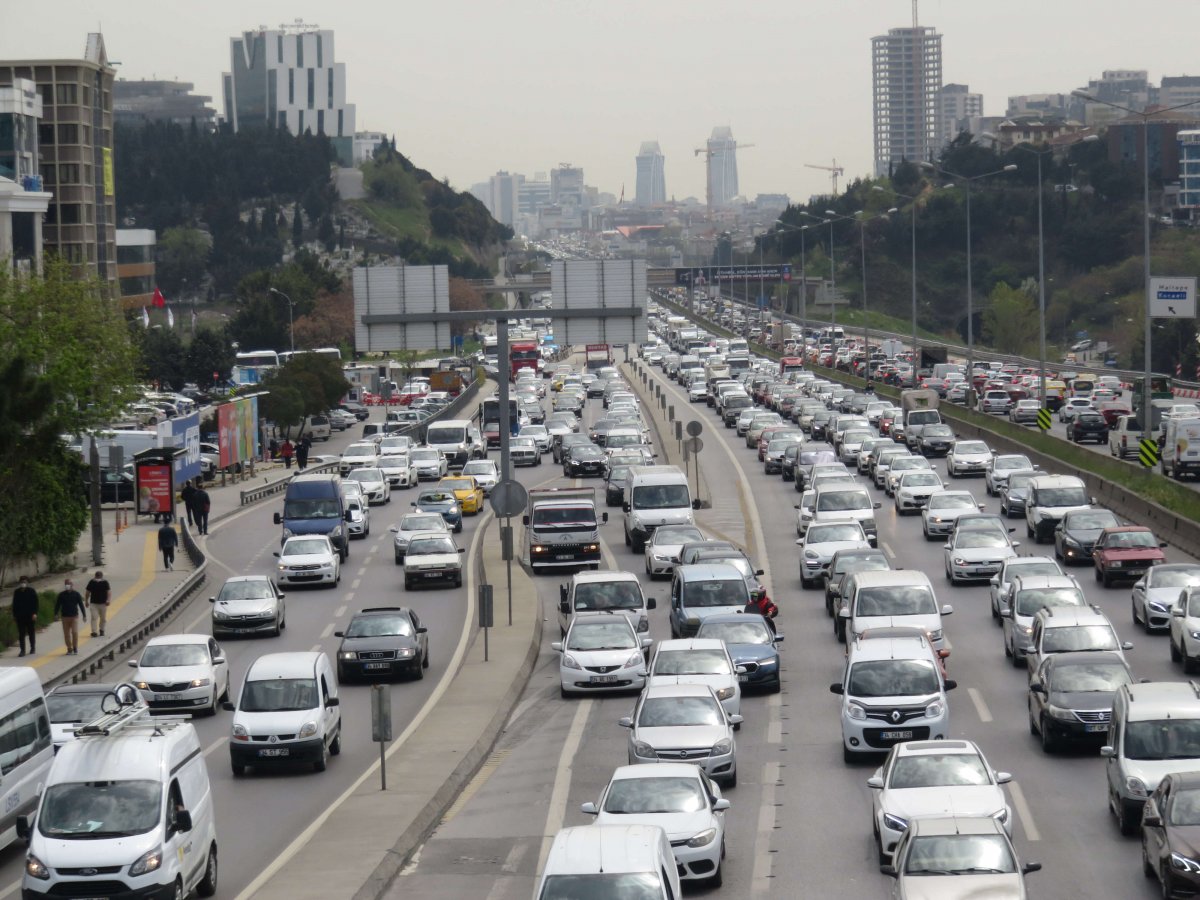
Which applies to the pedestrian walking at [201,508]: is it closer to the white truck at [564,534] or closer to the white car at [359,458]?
the white car at [359,458]

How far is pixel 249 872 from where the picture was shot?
19422 mm

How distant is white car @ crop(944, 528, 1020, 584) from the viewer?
38656mm

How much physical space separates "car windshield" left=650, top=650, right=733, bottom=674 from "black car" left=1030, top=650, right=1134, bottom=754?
15.7 feet

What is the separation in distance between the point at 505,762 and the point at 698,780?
762 cm

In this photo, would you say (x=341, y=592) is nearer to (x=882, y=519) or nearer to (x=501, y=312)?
(x=501, y=312)

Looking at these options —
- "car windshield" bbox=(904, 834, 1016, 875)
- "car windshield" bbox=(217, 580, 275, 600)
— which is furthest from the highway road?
"car windshield" bbox=(217, 580, 275, 600)

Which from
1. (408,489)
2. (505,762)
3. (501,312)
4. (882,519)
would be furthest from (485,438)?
(505,762)

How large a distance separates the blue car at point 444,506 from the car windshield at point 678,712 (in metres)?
31.6

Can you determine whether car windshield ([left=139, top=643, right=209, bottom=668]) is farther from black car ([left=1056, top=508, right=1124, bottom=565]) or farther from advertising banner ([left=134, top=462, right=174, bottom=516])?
advertising banner ([left=134, top=462, right=174, bottom=516])

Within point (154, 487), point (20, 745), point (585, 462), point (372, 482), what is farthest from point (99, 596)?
point (585, 462)

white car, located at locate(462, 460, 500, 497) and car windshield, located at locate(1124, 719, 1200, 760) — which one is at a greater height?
car windshield, located at locate(1124, 719, 1200, 760)

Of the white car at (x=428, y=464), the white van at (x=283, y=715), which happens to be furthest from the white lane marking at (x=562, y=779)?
the white car at (x=428, y=464)

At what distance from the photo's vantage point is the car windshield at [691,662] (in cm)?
2639

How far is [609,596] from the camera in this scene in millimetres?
34500
